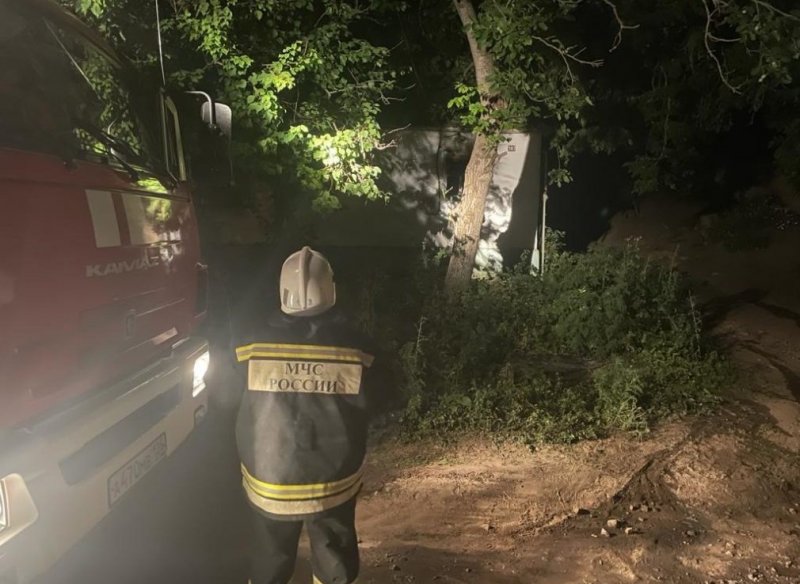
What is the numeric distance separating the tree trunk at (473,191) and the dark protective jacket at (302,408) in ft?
18.3

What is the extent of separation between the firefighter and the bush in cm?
268

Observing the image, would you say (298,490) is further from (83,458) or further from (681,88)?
(681,88)

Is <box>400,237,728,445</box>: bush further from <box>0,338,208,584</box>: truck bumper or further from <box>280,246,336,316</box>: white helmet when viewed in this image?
<box>280,246,336,316</box>: white helmet

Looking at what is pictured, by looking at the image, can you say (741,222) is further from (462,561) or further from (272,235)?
(462,561)

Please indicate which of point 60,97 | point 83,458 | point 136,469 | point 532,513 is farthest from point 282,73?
point 83,458

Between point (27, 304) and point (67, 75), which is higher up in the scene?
point (67, 75)

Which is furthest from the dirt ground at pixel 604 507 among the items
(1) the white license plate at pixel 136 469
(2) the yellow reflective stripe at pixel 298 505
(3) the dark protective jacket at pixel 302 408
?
(1) the white license plate at pixel 136 469

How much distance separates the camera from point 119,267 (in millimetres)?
2871

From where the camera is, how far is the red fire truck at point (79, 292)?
7.02ft

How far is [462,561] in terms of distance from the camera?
3.30 metres

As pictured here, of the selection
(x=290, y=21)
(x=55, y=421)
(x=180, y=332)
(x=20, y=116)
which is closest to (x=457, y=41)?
(x=290, y=21)

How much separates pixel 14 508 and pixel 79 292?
2.89ft

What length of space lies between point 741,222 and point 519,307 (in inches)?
337

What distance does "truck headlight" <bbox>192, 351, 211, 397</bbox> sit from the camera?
11.8 feet
